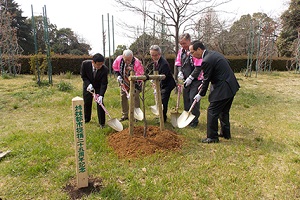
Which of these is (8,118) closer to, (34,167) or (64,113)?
(64,113)

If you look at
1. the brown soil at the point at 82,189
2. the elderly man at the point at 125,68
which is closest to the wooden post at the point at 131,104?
the elderly man at the point at 125,68

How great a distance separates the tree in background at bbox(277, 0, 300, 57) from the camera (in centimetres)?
2189

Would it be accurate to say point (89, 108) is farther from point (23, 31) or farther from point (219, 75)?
point (23, 31)

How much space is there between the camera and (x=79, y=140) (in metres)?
2.40

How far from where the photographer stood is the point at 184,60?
15.2 feet

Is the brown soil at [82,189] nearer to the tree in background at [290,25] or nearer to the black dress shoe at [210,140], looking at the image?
the black dress shoe at [210,140]

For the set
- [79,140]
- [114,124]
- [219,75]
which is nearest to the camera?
[79,140]

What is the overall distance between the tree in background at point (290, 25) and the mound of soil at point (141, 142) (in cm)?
2254

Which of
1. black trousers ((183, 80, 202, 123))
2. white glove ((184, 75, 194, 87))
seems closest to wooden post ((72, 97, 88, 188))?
white glove ((184, 75, 194, 87))

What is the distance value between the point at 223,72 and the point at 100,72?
2.17 m

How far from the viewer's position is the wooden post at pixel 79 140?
7.65ft

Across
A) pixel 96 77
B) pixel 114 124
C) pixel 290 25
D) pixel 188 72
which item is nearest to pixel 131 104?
pixel 114 124

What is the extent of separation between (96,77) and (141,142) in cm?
157

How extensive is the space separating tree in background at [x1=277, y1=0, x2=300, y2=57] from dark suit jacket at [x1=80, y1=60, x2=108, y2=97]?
22.6 metres
